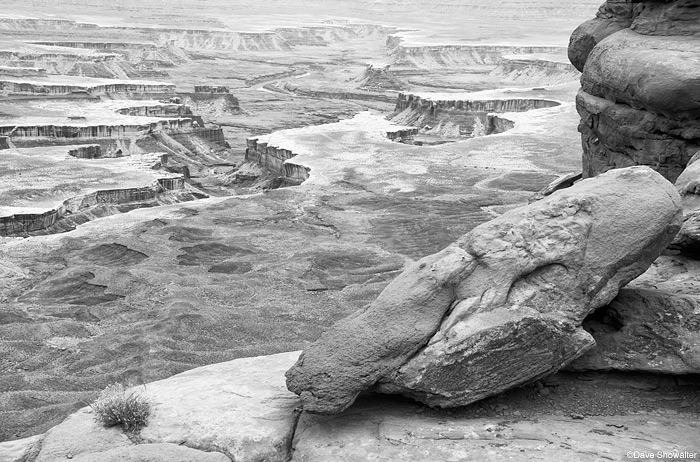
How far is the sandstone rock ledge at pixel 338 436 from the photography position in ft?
28.1

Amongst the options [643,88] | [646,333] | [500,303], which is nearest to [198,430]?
[500,303]

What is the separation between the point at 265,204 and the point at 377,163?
32.7 ft

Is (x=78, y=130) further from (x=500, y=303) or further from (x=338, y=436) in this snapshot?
(x=500, y=303)

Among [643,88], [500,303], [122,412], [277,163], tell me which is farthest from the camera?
[277,163]

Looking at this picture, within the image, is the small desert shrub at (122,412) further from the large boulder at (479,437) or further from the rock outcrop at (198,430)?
the large boulder at (479,437)

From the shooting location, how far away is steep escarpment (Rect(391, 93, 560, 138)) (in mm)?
61562

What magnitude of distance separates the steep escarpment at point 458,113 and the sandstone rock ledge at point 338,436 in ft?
167

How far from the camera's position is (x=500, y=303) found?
937 centimetres

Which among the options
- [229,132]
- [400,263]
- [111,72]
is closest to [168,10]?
[111,72]

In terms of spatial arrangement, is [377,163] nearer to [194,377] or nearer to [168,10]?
[194,377]

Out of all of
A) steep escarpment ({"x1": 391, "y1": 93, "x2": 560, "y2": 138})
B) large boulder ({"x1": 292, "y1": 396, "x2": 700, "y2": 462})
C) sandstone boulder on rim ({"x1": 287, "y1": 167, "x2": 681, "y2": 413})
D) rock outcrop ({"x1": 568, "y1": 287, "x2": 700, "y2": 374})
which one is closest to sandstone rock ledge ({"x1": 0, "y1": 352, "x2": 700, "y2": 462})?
large boulder ({"x1": 292, "y1": 396, "x2": 700, "y2": 462})

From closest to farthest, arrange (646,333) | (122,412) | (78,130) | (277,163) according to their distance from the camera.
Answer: (122,412) → (646,333) → (277,163) → (78,130)

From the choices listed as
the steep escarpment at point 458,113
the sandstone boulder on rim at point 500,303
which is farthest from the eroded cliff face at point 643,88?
the steep escarpment at point 458,113

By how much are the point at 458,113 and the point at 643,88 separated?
148 feet
